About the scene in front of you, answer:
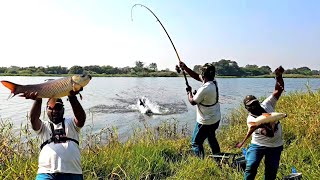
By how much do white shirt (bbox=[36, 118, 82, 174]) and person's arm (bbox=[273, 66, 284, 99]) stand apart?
2947 millimetres

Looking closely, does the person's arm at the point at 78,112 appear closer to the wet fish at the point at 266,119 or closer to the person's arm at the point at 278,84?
the wet fish at the point at 266,119

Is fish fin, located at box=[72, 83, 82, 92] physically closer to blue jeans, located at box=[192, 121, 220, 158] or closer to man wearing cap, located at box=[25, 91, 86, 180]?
man wearing cap, located at box=[25, 91, 86, 180]

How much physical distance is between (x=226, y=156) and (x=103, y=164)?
225 centimetres

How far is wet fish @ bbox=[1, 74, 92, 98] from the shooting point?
10.6 ft

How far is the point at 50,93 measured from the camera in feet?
11.0

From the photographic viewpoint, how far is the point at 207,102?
6605 mm

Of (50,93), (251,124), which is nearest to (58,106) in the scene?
(50,93)

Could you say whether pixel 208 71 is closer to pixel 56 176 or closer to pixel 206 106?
pixel 206 106

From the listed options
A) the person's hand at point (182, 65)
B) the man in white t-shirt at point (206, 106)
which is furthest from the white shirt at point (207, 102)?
the person's hand at point (182, 65)

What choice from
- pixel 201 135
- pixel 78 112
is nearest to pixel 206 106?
pixel 201 135

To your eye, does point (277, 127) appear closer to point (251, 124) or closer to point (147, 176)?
point (251, 124)

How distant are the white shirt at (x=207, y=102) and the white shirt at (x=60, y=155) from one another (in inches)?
115

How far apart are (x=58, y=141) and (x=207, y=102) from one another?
3.28m

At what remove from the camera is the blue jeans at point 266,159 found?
16.3ft
